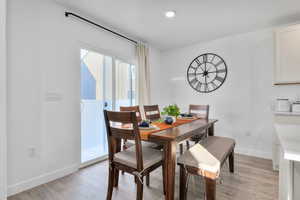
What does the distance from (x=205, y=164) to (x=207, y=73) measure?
8.38 feet

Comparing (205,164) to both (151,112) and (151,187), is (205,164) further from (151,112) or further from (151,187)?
(151,112)

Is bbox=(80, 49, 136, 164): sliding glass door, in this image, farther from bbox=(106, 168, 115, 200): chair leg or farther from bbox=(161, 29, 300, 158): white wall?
bbox=(161, 29, 300, 158): white wall

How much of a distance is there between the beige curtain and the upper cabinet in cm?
241

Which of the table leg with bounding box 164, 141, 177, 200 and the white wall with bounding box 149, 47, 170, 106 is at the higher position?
the white wall with bounding box 149, 47, 170, 106

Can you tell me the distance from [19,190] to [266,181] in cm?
308

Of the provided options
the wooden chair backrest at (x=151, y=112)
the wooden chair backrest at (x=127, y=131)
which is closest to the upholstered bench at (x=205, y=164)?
the wooden chair backrest at (x=127, y=131)

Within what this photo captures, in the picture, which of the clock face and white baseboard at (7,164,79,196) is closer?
white baseboard at (7,164,79,196)

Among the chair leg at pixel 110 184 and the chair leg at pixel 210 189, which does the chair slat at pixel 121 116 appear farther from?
the chair leg at pixel 210 189

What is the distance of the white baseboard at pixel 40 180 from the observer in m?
1.79

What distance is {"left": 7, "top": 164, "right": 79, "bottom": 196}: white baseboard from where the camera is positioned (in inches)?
70.5

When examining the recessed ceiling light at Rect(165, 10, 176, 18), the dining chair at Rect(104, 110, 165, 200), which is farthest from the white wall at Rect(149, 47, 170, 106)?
the dining chair at Rect(104, 110, 165, 200)

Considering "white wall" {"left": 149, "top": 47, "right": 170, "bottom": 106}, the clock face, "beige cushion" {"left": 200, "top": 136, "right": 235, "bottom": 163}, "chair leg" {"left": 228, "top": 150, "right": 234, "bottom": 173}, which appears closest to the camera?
"beige cushion" {"left": 200, "top": 136, "right": 235, "bottom": 163}

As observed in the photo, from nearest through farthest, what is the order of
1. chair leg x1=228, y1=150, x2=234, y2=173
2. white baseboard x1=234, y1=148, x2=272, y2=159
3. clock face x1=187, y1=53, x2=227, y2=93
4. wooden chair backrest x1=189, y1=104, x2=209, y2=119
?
1. chair leg x1=228, y1=150, x2=234, y2=173
2. wooden chair backrest x1=189, y1=104, x2=209, y2=119
3. white baseboard x1=234, y1=148, x2=272, y2=159
4. clock face x1=187, y1=53, x2=227, y2=93

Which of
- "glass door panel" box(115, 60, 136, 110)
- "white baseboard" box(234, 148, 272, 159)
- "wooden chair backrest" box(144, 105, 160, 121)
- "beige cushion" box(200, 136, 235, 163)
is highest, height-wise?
"glass door panel" box(115, 60, 136, 110)
